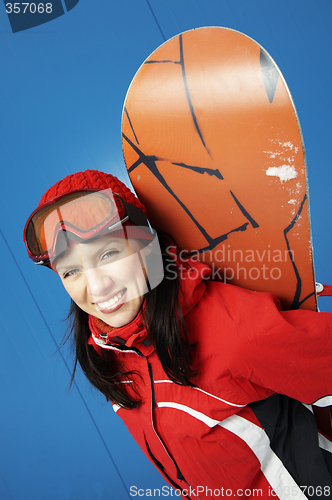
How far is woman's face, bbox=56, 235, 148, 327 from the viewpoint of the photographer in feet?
2.41

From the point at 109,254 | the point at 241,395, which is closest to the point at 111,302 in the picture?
the point at 109,254

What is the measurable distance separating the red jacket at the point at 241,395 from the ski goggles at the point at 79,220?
181 mm

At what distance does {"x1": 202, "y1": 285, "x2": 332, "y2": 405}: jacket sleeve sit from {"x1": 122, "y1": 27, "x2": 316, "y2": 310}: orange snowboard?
0.12m

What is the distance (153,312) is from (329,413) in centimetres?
53

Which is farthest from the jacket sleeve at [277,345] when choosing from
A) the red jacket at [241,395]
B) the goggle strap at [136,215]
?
the goggle strap at [136,215]

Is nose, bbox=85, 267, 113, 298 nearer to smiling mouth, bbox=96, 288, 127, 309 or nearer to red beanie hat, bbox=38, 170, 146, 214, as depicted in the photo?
smiling mouth, bbox=96, 288, 127, 309

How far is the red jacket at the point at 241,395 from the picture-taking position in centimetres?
71

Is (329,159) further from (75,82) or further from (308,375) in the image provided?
(75,82)

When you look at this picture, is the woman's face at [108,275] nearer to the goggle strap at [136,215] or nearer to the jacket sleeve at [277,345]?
the goggle strap at [136,215]

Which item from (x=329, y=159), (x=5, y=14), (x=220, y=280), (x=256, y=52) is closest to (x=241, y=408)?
(x=220, y=280)

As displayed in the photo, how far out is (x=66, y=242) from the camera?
0.73 meters

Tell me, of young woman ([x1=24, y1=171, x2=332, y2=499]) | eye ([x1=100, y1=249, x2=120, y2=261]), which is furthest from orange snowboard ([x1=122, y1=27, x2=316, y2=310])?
eye ([x1=100, y1=249, x2=120, y2=261])

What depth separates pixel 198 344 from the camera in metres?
0.79

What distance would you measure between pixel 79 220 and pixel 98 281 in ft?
0.43
